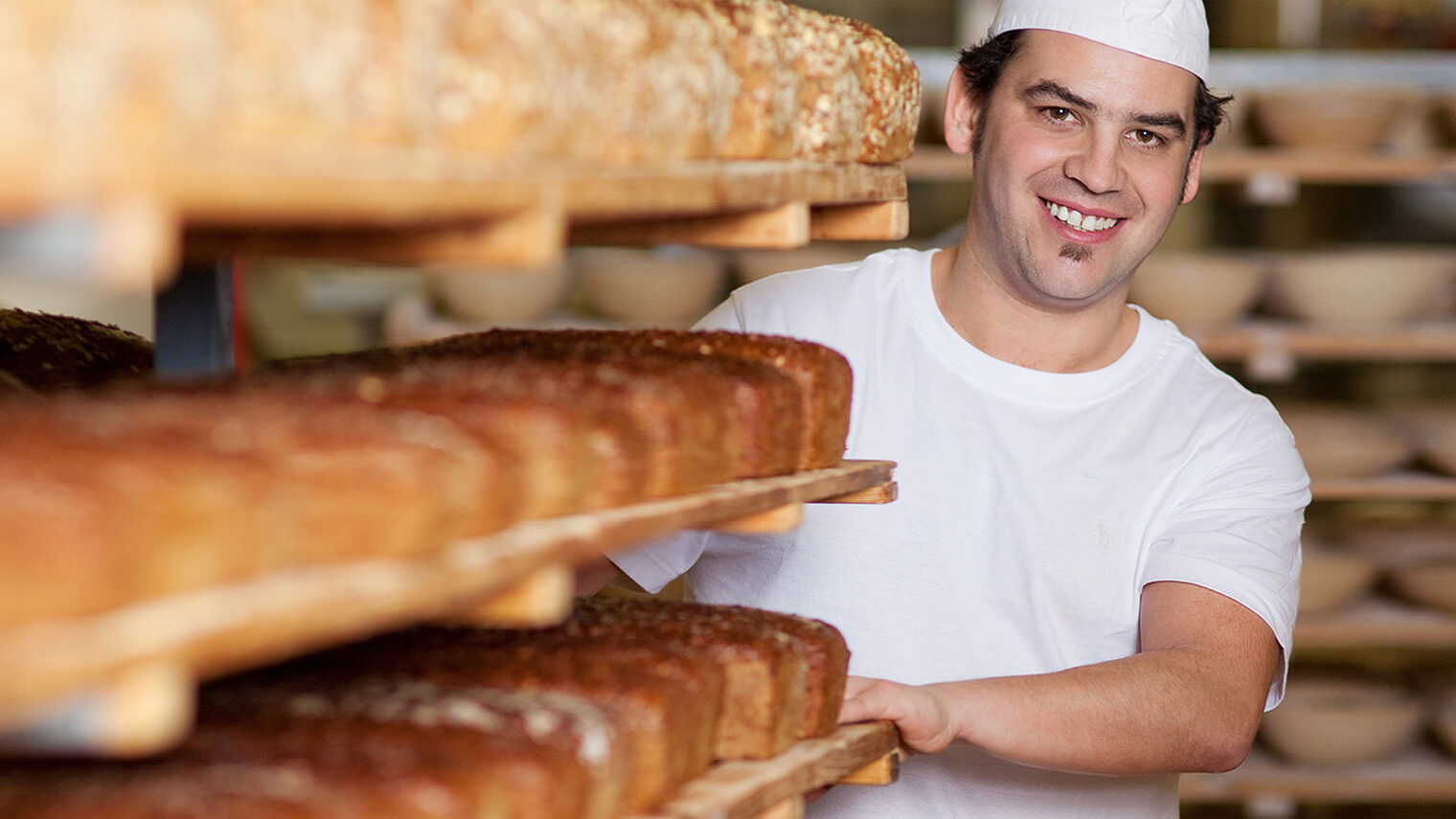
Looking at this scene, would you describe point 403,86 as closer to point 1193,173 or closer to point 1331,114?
point 1193,173

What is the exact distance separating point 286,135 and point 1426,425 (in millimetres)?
3635

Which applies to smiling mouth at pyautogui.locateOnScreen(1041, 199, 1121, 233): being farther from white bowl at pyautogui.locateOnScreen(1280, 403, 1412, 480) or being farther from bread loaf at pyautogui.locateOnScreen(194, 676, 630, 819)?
white bowl at pyautogui.locateOnScreen(1280, 403, 1412, 480)

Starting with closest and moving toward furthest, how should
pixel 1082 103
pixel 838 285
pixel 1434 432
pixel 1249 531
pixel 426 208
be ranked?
pixel 426 208, pixel 1249 531, pixel 1082 103, pixel 838 285, pixel 1434 432

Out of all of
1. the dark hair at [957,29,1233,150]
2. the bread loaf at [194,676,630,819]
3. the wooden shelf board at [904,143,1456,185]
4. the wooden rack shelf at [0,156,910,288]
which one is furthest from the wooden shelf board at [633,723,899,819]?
the wooden shelf board at [904,143,1456,185]

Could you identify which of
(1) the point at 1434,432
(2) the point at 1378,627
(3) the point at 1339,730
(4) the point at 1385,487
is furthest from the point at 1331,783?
(1) the point at 1434,432

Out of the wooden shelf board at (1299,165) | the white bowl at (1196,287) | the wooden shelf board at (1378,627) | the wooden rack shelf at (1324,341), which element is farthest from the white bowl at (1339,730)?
the wooden shelf board at (1299,165)

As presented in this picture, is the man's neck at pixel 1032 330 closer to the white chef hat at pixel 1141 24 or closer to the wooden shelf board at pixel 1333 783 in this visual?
the white chef hat at pixel 1141 24

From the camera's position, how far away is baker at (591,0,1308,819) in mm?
2062

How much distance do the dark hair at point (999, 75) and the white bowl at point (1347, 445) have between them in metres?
1.59

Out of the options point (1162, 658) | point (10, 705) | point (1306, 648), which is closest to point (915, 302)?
point (1162, 658)

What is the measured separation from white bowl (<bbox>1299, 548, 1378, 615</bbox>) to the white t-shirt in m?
1.70

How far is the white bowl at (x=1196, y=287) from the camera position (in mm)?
3736

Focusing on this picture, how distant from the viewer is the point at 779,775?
142cm

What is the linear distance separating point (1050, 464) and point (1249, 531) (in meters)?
0.28
